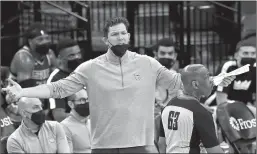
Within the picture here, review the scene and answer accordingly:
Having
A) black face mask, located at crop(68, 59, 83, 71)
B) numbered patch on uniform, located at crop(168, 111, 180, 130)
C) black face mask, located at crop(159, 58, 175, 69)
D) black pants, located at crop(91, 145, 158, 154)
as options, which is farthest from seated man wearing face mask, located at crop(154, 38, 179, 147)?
black pants, located at crop(91, 145, 158, 154)

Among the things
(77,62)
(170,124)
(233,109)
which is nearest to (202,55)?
(233,109)

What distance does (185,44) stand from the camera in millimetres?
12031

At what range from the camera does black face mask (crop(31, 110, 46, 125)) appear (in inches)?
347

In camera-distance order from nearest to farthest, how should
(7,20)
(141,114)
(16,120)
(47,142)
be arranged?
1. (141,114)
2. (47,142)
3. (16,120)
4. (7,20)

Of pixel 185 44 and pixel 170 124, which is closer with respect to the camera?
pixel 170 124

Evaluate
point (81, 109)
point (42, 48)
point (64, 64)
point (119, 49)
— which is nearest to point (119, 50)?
point (119, 49)

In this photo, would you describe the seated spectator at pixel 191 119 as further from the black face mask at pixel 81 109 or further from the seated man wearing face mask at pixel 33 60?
the seated man wearing face mask at pixel 33 60

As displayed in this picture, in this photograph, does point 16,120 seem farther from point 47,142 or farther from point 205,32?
point 205,32

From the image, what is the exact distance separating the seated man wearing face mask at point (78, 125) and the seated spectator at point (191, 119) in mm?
2818

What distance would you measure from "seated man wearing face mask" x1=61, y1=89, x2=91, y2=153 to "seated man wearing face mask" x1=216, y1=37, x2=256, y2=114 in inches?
76.1

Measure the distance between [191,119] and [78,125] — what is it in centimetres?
315

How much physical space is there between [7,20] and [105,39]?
547cm

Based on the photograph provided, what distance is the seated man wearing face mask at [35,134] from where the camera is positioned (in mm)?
8742

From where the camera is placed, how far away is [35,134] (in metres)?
8.92
